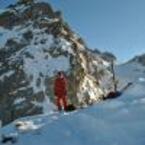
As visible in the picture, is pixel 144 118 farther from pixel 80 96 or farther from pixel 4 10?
pixel 4 10

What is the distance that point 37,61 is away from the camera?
144125 millimetres

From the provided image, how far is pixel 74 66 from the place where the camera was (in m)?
134

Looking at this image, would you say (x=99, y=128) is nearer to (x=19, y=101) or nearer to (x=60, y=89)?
(x=60, y=89)

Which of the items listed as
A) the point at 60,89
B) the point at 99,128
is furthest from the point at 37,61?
the point at 99,128

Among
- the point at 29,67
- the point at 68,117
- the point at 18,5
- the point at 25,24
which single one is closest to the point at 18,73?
the point at 29,67

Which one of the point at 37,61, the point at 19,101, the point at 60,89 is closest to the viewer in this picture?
the point at 60,89

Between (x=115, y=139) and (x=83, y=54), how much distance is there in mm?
138117

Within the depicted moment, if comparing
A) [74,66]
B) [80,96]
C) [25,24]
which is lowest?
[80,96]

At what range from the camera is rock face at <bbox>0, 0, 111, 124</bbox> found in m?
125

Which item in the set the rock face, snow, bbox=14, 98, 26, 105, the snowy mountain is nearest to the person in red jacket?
the snowy mountain

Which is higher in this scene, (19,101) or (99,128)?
(99,128)

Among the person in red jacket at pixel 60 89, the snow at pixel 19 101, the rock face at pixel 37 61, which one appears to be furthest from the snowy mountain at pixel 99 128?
the snow at pixel 19 101

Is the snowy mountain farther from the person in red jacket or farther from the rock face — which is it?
the rock face

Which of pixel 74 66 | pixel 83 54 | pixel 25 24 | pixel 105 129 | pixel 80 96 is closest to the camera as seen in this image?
pixel 105 129
